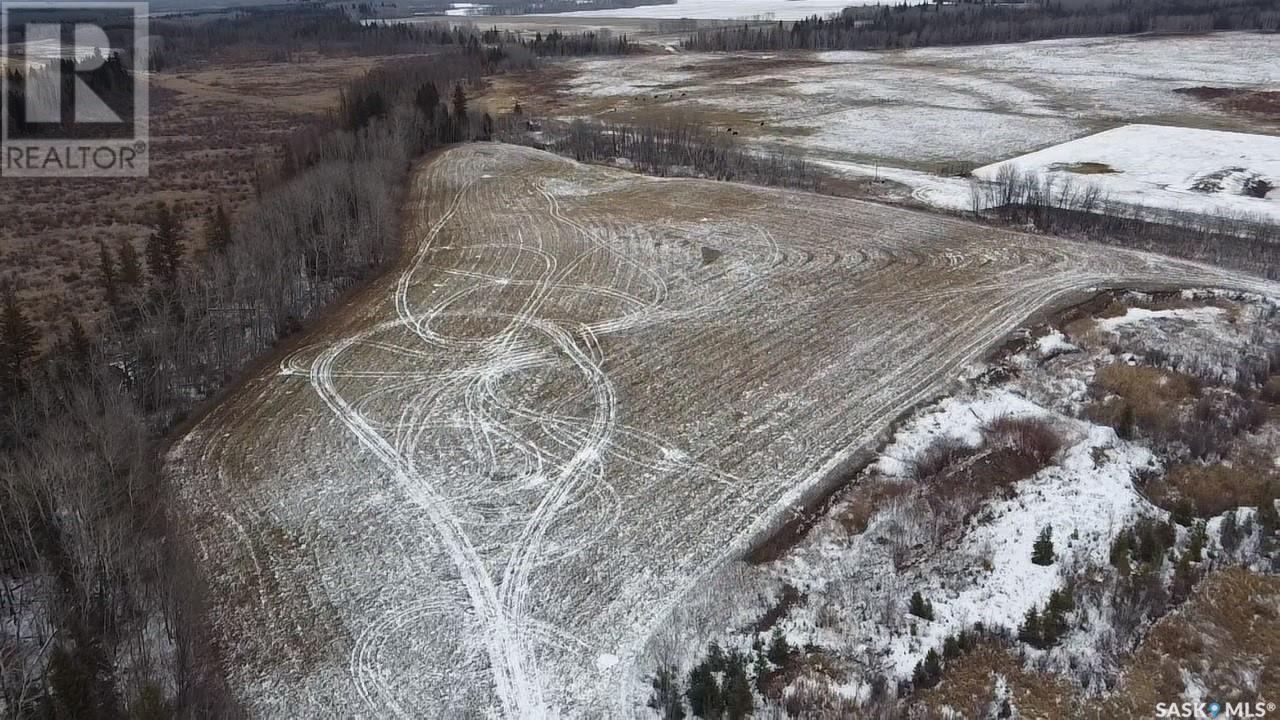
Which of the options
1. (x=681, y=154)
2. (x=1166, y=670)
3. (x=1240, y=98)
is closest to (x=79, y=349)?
(x=1166, y=670)

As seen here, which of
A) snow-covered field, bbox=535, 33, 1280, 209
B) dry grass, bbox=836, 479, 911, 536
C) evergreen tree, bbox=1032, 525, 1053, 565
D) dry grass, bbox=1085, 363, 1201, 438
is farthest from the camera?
snow-covered field, bbox=535, 33, 1280, 209

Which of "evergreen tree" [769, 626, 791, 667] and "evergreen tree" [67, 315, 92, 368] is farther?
"evergreen tree" [67, 315, 92, 368]

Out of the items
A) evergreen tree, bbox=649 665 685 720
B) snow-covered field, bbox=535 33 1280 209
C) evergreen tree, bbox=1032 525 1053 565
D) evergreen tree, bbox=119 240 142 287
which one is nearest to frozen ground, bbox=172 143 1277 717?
evergreen tree, bbox=649 665 685 720

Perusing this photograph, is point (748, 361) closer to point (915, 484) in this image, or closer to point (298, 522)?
point (915, 484)

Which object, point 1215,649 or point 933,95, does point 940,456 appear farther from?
point 933,95

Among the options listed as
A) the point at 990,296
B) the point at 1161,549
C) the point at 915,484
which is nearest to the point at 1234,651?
the point at 1161,549

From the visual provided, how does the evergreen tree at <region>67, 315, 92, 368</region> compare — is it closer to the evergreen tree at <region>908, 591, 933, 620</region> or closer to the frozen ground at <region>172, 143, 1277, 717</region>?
the frozen ground at <region>172, 143, 1277, 717</region>
